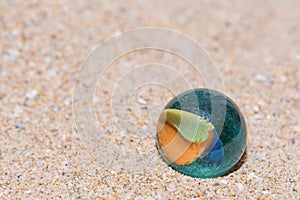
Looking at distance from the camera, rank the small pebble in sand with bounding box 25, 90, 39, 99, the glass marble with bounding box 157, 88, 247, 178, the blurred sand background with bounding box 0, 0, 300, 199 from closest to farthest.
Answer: the glass marble with bounding box 157, 88, 247, 178, the blurred sand background with bounding box 0, 0, 300, 199, the small pebble in sand with bounding box 25, 90, 39, 99

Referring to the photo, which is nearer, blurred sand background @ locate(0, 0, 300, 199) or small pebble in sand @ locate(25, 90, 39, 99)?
blurred sand background @ locate(0, 0, 300, 199)

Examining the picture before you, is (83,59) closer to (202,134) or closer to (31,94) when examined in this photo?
(31,94)

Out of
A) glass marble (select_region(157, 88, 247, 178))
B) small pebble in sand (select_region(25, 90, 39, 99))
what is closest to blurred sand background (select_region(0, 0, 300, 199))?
small pebble in sand (select_region(25, 90, 39, 99))

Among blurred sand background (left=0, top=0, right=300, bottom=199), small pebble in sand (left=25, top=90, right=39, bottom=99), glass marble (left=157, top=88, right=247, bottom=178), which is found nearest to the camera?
glass marble (left=157, top=88, right=247, bottom=178)

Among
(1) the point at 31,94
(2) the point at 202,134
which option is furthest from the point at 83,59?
(2) the point at 202,134

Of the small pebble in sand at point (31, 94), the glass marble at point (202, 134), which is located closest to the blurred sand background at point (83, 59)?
the small pebble in sand at point (31, 94)

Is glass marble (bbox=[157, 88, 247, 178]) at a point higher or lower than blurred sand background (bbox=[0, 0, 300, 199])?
higher

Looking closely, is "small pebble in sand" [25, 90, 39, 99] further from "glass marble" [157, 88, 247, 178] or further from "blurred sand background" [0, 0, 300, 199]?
"glass marble" [157, 88, 247, 178]
